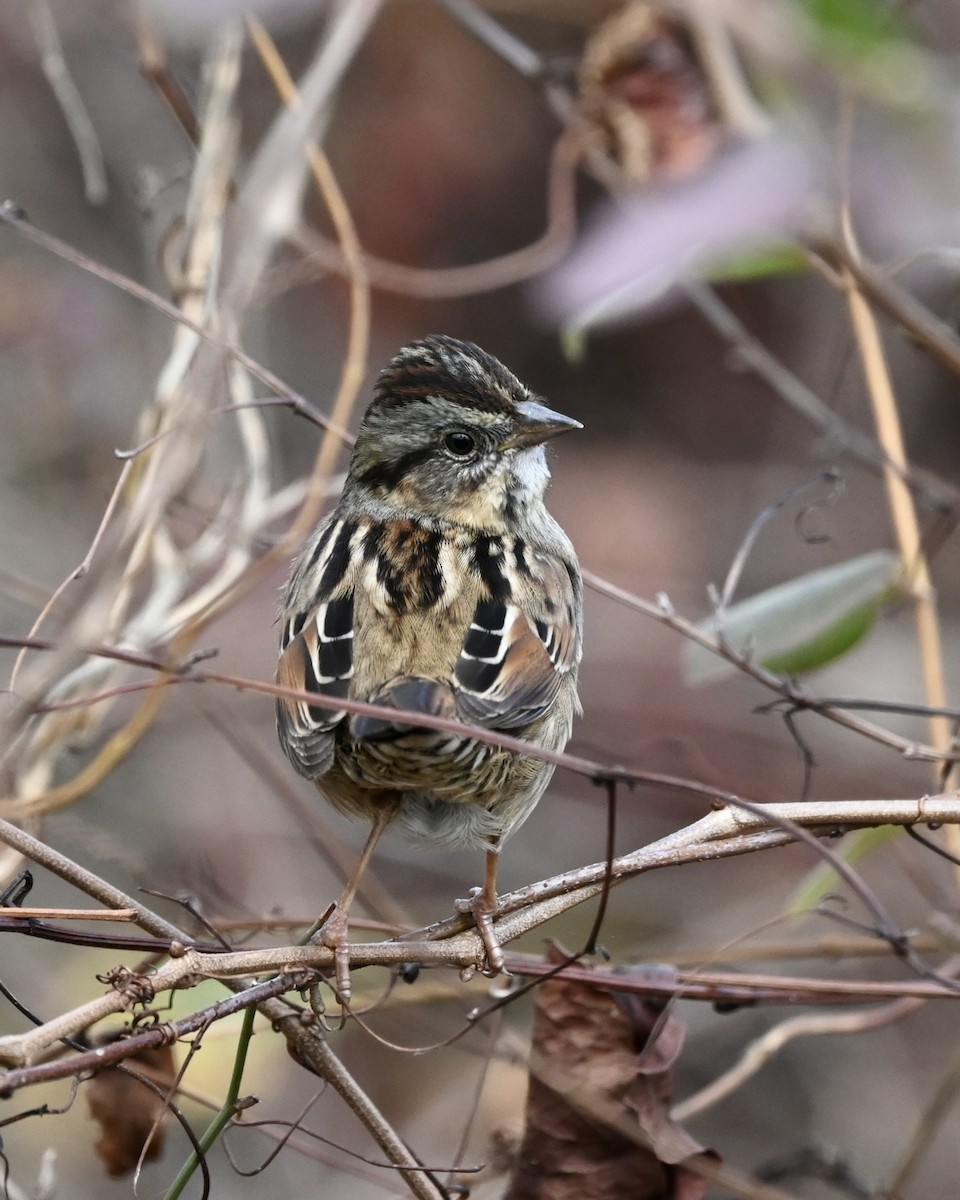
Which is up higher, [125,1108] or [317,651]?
[317,651]

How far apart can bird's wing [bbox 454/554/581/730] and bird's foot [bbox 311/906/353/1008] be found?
1.60 ft

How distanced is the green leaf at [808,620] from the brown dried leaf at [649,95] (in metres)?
1.62

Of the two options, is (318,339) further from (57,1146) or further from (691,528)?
(57,1146)

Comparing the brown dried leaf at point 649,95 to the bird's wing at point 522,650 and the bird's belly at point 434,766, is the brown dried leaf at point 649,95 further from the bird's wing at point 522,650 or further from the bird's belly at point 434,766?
the bird's belly at point 434,766

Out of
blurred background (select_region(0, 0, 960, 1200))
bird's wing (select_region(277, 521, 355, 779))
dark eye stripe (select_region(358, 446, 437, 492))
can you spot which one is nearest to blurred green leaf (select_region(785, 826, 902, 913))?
blurred background (select_region(0, 0, 960, 1200))

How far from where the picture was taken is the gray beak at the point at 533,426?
12.8ft

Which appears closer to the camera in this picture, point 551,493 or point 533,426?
point 533,426

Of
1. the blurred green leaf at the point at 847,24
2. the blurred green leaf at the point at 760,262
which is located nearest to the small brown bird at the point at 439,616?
the blurred green leaf at the point at 760,262

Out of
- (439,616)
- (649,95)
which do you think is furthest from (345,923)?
(649,95)

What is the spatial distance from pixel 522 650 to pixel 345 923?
0.75 meters

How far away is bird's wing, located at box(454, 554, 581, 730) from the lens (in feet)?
10.9

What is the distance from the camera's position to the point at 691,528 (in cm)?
873

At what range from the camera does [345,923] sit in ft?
10.3

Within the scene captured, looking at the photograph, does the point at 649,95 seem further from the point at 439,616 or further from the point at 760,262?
the point at 439,616
